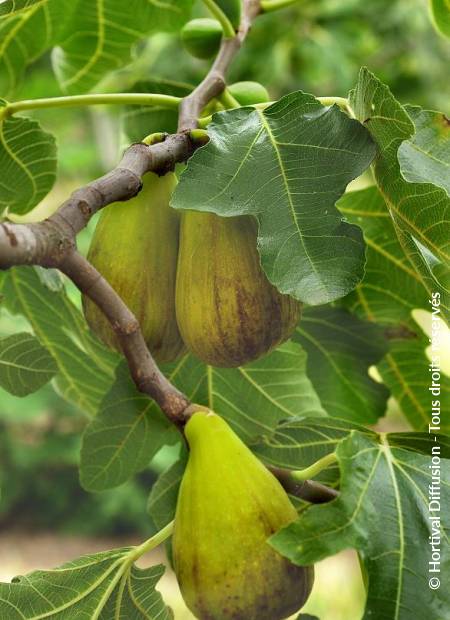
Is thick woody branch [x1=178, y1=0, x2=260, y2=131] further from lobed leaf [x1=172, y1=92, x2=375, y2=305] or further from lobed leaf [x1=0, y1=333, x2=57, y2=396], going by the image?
lobed leaf [x1=0, y1=333, x2=57, y2=396]

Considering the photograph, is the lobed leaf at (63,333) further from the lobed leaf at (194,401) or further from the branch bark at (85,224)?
the branch bark at (85,224)

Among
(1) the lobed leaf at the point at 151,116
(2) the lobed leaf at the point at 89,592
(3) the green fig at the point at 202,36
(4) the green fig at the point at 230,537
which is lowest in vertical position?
(2) the lobed leaf at the point at 89,592

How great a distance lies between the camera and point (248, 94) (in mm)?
991

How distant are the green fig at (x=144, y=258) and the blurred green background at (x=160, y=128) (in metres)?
0.24

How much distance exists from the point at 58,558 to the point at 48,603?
567 centimetres

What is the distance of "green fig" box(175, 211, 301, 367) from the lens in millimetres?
786

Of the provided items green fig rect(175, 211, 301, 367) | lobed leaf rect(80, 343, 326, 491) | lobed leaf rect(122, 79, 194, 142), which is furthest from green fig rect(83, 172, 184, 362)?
lobed leaf rect(122, 79, 194, 142)

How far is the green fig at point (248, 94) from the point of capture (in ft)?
3.25

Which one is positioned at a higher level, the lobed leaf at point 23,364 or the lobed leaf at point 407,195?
the lobed leaf at point 407,195

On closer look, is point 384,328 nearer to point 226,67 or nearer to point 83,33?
point 226,67

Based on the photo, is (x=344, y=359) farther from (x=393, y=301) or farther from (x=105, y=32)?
(x=105, y=32)

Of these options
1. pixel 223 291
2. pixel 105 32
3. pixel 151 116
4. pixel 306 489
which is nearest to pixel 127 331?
pixel 223 291

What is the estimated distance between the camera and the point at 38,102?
87cm

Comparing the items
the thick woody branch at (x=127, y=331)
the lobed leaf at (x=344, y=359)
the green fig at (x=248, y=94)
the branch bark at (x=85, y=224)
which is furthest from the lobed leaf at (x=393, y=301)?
the thick woody branch at (x=127, y=331)
